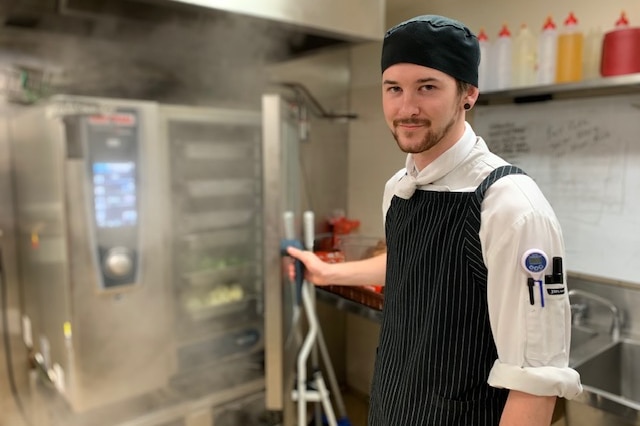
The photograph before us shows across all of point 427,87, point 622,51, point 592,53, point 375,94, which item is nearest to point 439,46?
point 427,87

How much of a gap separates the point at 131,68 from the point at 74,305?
0.93 meters

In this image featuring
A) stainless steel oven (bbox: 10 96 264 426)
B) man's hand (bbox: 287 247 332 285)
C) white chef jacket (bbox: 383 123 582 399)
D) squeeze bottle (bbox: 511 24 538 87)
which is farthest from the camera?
squeeze bottle (bbox: 511 24 538 87)

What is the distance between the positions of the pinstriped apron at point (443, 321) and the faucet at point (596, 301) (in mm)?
1064

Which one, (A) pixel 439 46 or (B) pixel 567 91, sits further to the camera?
(B) pixel 567 91

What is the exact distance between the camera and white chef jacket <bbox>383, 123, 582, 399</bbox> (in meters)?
0.68

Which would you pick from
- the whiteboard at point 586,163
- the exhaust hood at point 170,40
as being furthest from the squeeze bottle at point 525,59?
the exhaust hood at point 170,40

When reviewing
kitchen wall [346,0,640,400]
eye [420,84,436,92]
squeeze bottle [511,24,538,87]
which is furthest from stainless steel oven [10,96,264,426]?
eye [420,84,436,92]

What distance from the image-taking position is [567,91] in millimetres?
1615

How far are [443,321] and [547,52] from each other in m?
1.21

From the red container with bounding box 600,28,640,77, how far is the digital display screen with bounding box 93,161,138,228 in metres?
1.53

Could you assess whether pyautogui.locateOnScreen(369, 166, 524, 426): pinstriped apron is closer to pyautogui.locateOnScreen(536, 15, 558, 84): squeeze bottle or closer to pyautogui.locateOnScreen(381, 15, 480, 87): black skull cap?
pyautogui.locateOnScreen(381, 15, 480, 87): black skull cap

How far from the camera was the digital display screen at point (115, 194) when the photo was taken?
151 centimetres

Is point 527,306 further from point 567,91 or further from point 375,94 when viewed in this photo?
point 567,91

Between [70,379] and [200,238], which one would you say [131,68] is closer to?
[200,238]
